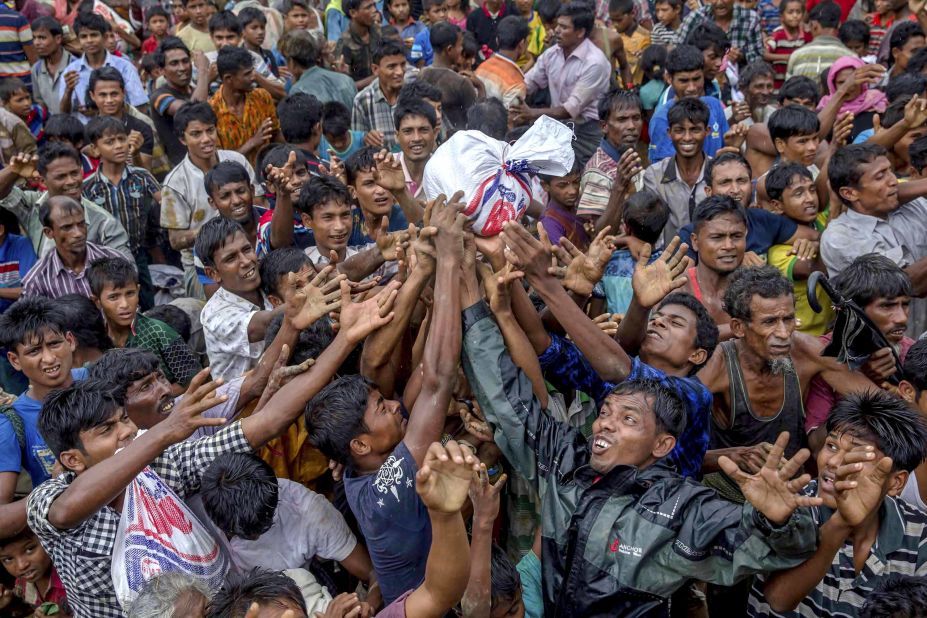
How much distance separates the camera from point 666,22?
9.52 m

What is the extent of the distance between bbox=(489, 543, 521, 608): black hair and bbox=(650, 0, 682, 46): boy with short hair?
7.30m

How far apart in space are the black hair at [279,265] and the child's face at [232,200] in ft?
4.00

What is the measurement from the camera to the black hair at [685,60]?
278 inches

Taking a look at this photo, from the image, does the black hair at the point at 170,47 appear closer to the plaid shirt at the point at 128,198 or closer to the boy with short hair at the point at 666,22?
the plaid shirt at the point at 128,198

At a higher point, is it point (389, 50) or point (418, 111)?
point (418, 111)

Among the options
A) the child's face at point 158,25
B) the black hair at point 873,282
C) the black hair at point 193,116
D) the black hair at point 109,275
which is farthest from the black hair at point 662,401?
the child's face at point 158,25

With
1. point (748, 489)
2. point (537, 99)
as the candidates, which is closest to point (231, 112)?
point (537, 99)

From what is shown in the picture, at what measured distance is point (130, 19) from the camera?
11539 mm

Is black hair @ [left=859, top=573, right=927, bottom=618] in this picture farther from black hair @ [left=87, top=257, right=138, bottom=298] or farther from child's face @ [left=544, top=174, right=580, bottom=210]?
black hair @ [left=87, top=257, right=138, bottom=298]

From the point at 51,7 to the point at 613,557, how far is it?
9665 millimetres

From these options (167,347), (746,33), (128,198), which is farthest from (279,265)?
(746,33)

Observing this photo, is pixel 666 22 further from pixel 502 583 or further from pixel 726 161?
pixel 502 583

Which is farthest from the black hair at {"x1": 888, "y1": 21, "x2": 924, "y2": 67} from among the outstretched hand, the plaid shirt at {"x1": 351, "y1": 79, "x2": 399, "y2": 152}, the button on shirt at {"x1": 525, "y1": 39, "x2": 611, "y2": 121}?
the outstretched hand

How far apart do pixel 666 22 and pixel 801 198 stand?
16.3 ft
